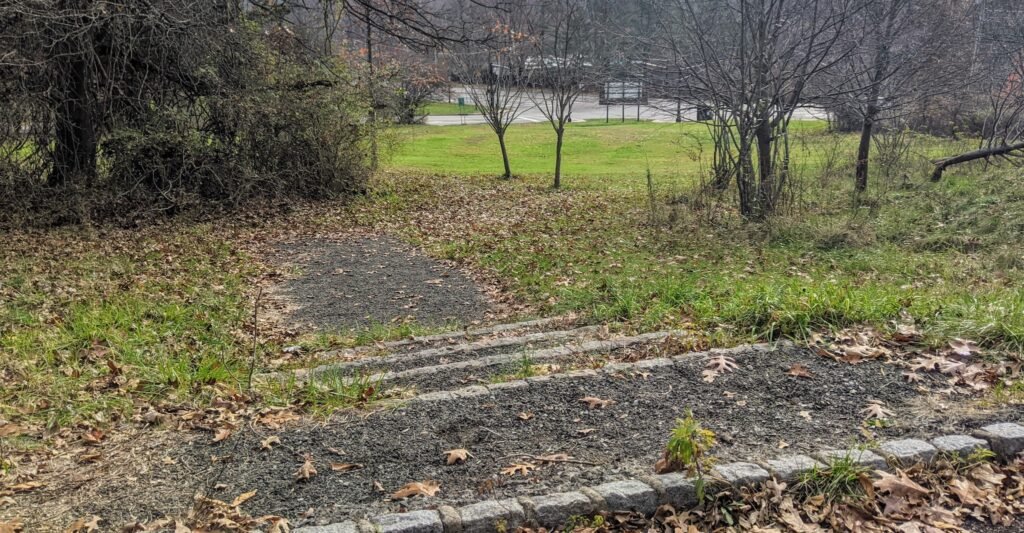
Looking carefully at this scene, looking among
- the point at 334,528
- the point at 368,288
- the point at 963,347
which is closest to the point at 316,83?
the point at 368,288

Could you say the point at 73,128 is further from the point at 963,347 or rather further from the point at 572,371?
the point at 963,347

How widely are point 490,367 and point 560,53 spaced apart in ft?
56.7

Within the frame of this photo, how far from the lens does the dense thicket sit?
11.2 m

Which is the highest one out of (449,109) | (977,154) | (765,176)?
(449,109)

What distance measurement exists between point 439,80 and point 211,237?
16.2 meters

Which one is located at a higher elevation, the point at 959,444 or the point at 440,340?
the point at 959,444

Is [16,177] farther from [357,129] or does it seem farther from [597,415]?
[597,415]

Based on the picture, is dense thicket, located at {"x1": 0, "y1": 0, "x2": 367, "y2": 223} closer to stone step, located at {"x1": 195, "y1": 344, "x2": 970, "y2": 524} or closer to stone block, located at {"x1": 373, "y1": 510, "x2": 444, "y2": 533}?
stone step, located at {"x1": 195, "y1": 344, "x2": 970, "y2": 524}

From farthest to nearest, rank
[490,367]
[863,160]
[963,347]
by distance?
1. [863,160]
2. [490,367]
3. [963,347]

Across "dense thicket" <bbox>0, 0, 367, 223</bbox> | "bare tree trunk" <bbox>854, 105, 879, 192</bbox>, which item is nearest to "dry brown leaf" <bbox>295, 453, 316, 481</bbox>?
"dense thicket" <bbox>0, 0, 367, 223</bbox>

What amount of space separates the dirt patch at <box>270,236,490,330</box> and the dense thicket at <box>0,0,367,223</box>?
3.28 m

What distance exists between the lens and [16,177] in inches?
471

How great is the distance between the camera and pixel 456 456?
3541 mm

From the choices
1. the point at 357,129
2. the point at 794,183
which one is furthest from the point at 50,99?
the point at 794,183
